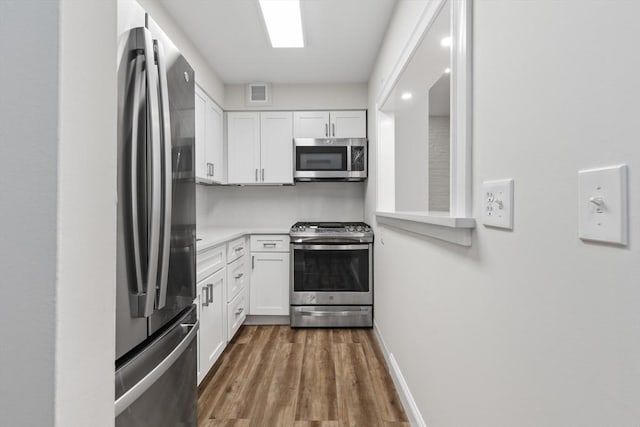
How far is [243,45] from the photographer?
2643mm

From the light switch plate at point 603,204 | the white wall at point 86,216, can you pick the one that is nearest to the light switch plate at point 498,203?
the light switch plate at point 603,204

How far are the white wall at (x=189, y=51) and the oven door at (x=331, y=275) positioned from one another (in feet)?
5.62

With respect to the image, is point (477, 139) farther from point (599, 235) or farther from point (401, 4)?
point (401, 4)

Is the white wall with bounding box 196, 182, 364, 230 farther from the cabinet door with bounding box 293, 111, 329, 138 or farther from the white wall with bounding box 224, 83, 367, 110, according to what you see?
the white wall with bounding box 224, 83, 367, 110

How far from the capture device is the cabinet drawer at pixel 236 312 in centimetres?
255

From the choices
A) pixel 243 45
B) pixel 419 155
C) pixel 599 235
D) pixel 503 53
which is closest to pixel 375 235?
pixel 419 155

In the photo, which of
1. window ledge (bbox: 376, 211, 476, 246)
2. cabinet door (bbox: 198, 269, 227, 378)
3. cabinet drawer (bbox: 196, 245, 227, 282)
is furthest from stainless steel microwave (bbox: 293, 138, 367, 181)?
window ledge (bbox: 376, 211, 476, 246)

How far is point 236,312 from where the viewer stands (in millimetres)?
2756

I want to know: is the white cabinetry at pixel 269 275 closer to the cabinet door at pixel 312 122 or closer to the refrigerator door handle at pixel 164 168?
the cabinet door at pixel 312 122

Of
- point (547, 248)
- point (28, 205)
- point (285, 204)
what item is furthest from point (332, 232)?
point (28, 205)

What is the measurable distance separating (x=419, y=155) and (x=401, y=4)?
107 centimetres

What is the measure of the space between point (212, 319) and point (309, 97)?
246cm

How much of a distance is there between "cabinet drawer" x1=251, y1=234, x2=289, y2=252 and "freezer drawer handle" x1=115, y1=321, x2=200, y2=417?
187cm

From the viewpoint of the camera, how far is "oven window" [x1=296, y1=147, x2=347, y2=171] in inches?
130
